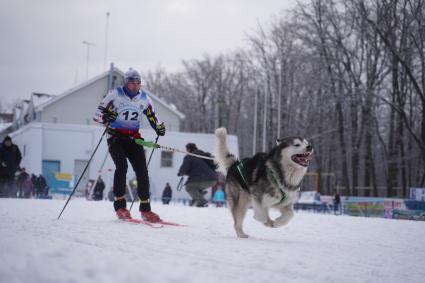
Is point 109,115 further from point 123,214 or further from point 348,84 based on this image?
point 348,84

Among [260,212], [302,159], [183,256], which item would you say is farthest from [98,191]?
[183,256]

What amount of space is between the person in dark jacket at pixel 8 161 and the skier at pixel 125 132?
9.07 metres

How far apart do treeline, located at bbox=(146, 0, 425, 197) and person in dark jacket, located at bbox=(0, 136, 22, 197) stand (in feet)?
53.6

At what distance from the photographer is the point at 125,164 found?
6.88 m

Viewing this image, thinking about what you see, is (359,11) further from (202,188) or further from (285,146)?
(285,146)

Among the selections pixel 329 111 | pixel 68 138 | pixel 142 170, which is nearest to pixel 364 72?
pixel 329 111

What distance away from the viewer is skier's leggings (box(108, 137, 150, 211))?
22.4ft

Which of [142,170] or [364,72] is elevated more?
[364,72]

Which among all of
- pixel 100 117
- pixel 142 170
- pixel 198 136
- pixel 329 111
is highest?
pixel 329 111

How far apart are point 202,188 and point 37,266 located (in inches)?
414

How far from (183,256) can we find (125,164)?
3.29 metres

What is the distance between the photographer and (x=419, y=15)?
21.9m

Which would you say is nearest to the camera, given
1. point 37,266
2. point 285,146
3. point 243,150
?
point 37,266

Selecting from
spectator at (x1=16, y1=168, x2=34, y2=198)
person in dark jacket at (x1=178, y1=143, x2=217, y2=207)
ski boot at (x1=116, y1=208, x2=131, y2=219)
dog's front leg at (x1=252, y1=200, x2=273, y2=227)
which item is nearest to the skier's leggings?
ski boot at (x1=116, y1=208, x2=131, y2=219)
